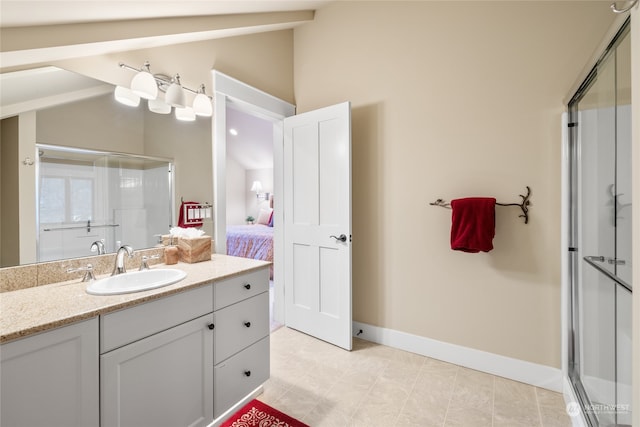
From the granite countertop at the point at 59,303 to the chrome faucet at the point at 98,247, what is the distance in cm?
14

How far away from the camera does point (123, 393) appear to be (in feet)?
3.81

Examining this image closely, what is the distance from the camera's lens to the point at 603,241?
1.50 metres

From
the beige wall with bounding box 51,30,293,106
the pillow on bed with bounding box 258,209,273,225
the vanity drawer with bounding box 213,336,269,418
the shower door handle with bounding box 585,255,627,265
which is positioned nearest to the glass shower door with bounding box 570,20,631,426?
the shower door handle with bounding box 585,255,627,265

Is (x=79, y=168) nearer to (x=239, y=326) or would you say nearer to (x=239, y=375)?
(x=239, y=326)

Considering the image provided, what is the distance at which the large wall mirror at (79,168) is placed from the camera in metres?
1.32

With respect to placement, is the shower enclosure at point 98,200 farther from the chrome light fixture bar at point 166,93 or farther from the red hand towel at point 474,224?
the red hand towel at point 474,224

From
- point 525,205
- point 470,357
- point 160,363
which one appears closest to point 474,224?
point 525,205

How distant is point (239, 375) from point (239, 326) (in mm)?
286

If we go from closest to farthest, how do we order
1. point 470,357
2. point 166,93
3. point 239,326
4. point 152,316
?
point 152,316 < point 239,326 < point 166,93 < point 470,357

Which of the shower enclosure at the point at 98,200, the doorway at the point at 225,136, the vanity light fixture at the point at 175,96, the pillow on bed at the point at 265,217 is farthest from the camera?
the pillow on bed at the point at 265,217

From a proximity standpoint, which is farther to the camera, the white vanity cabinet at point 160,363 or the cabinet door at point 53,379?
the white vanity cabinet at point 160,363

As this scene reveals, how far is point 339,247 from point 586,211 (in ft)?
5.28

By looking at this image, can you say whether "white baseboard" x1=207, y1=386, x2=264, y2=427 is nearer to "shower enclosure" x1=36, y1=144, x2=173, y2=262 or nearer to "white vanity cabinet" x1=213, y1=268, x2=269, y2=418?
"white vanity cabinet" x1=213, y1=268, x2=269, y2=418

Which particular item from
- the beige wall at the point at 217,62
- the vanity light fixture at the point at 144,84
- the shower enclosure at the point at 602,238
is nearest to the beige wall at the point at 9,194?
the beige wall at the point at 217,62
